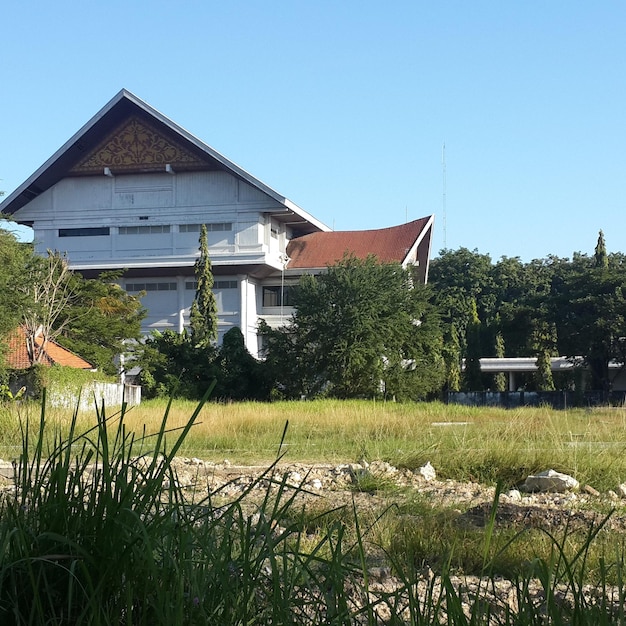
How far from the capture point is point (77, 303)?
41.5 m

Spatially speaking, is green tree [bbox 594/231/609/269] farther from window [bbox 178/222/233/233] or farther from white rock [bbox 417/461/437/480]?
white rock [bbox 417/461/437/480]

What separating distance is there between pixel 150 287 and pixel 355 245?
38.6 ft

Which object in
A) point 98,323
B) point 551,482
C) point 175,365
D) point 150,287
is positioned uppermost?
point 150,287

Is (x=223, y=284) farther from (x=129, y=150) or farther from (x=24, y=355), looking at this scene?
(x=24, y=355)

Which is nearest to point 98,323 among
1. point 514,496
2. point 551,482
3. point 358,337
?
point 358,337

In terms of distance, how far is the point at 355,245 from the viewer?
54.2 metres

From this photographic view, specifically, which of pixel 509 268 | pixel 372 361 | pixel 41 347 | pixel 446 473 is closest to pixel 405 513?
pixel 446 473

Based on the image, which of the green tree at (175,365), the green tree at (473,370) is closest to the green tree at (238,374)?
the green tree at (175,365)

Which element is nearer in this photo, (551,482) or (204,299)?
(551,482)

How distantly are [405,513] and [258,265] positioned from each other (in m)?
43.6

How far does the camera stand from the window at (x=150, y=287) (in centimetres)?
5350

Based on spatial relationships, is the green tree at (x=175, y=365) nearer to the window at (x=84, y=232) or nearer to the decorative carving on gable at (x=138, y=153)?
the window at (x=84, y=232)

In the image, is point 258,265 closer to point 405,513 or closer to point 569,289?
point 569,289

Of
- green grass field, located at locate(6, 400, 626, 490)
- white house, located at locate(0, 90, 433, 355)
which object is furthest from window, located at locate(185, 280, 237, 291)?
green grass field, located at locate(6, 400, 626, 490)
